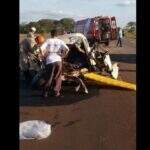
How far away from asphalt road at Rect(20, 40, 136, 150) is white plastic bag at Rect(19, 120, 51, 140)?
0.23ft

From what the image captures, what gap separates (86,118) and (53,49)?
60.3 inches

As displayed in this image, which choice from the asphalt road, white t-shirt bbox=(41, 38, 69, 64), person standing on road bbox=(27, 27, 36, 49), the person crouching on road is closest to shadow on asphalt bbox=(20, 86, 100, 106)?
the asphalt road

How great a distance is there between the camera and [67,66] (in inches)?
371

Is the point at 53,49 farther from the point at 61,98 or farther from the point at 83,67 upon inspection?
the point at 83,67

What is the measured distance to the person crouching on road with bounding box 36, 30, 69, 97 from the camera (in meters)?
7.91

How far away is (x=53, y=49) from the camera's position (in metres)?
7.89

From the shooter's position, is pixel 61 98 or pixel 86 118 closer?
pixel 86 118

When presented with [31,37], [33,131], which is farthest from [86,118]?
[31,37]

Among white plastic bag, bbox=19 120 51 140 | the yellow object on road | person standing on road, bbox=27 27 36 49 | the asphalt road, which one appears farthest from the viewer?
person standing on road, bbox=27 27 36 49

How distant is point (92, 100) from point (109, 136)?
2.35 m

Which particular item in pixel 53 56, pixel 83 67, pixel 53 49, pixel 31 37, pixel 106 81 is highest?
pixel 31 37

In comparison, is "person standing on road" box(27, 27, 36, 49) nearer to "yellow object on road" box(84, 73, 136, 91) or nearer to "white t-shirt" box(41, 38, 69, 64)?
"yellow object on road" box(84, 73, 136, 91)
